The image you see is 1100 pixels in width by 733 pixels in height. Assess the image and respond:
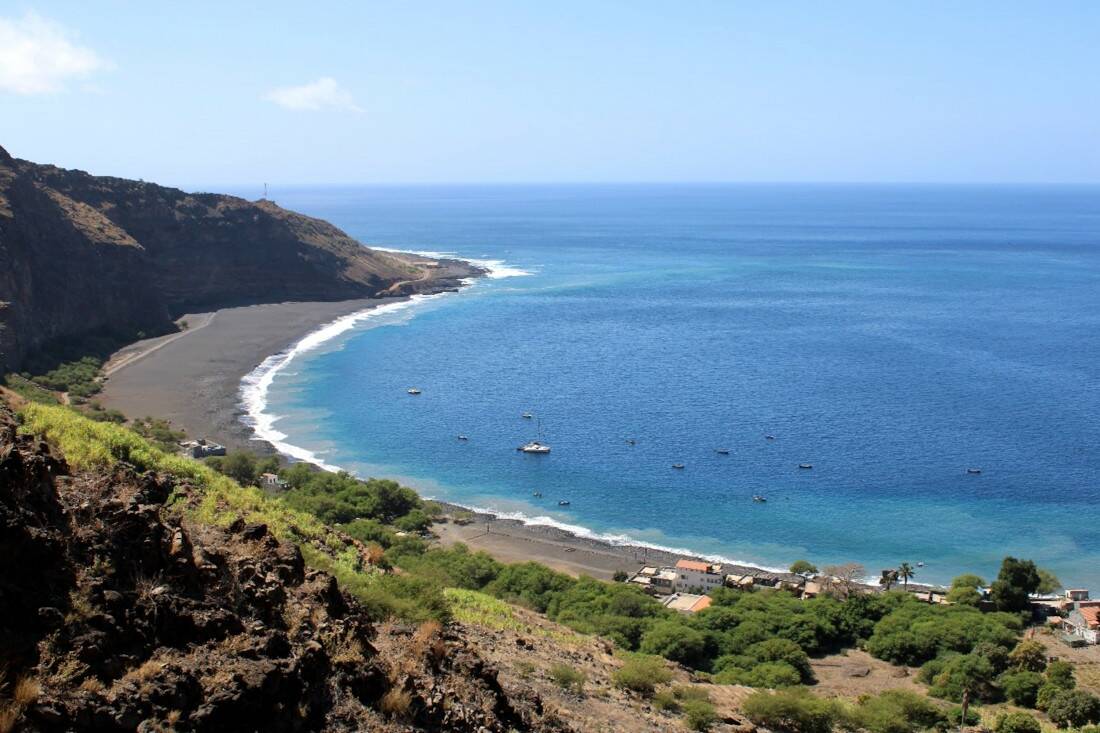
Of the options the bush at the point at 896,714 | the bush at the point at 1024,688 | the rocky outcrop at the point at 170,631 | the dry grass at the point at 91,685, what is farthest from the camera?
the bush at the point at 1024,688

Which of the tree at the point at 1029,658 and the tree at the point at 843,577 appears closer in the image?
the tree at the point at 1029,658

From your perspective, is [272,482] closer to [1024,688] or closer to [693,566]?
[693,566]

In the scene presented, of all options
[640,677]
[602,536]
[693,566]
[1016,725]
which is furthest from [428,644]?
[602,536]

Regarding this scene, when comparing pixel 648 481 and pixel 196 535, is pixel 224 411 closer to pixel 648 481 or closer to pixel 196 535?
pixel 648 481

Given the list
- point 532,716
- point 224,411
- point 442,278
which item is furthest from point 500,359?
point 532,716

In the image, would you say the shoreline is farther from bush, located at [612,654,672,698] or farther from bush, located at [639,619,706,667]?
bush, located at [612,654,672,698]

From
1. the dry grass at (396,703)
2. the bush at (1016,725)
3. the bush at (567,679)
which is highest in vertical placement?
the dry grass at (396,703)

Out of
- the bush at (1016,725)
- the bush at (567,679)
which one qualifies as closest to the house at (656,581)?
the bush at (1016,725)

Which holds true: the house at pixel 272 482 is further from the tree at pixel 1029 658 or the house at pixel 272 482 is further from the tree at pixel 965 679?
the tree at pixel 1029 658
